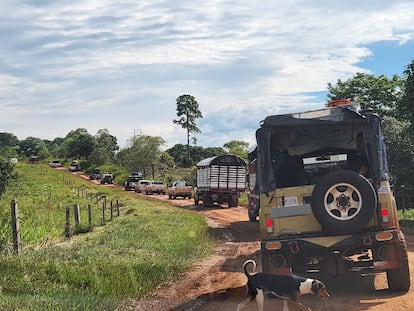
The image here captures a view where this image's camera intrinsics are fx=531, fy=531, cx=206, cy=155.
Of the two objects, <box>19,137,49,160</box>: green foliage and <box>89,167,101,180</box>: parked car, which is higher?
<box>19,137,49,160</box>: green foliage

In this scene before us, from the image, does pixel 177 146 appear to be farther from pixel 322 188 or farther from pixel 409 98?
pixel 322 188

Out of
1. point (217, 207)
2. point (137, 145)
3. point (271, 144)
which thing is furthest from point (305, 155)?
point (137, 145)

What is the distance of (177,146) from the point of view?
11888 cm

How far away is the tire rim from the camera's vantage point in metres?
8.20

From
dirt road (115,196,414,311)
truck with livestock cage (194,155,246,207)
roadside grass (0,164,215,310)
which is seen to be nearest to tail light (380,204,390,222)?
dirt road (115,196,414,311)

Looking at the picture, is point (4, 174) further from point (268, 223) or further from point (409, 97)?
point (268, 223)

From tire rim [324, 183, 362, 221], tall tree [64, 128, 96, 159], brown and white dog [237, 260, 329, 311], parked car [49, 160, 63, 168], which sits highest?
tall tree [64, 128, 96, 159]

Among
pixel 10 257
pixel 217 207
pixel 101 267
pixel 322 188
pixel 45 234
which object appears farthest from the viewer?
pixel 217 207

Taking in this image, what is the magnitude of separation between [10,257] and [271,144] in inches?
251

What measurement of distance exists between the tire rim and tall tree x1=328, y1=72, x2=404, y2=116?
3546 centimetres

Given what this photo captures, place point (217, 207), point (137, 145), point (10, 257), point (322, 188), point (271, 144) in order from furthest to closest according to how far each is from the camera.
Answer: point (137, 145) → point (217, 207) → point (10, 257) → point (271, 144) → point (322, 188)

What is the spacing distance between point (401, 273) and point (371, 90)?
3739cm

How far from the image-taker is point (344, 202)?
827cm

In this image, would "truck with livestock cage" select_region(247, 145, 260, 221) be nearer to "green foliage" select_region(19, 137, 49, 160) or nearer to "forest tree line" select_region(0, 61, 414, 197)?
"forest tree line" select_region(0, 61, 414, 197)
